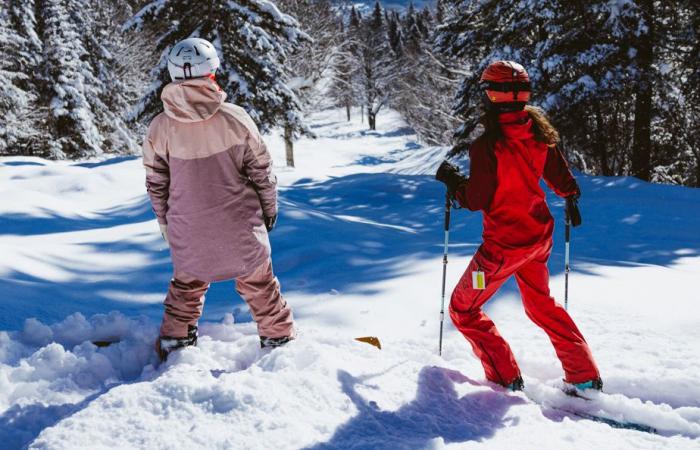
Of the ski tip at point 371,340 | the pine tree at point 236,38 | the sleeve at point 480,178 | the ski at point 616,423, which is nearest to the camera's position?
the ski at point 616,423

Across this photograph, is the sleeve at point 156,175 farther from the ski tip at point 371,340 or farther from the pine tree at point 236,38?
the pine tree at point 236,38

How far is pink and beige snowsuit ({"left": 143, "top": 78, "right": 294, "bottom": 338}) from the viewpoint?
2928mm

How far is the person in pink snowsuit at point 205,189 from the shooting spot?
114 inches

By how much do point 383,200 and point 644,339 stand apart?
9.06 metres

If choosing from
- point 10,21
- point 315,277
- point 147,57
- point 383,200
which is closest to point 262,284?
point 315,277

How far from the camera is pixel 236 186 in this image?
→ 3.07 meters

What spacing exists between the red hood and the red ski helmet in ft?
0.24

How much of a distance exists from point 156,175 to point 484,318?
2.10 m

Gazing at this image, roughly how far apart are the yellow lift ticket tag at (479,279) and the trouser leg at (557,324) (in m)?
0.27

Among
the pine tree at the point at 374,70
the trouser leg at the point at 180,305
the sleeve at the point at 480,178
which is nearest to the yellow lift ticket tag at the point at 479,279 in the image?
the sleeve at the point at 480,178

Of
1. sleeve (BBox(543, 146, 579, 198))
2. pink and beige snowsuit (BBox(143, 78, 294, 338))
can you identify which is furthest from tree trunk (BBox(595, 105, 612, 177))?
pink and beige snowsuit (BBox(143, 78, 294, 338))

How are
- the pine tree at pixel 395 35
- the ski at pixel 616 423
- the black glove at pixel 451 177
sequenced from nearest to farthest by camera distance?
the ski at pixel 616 423 < the black glove at pixel 451 177 < the pine tree at pixel 395 35

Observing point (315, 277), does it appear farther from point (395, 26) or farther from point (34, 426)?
point (395, 26)

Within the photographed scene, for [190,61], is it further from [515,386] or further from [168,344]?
[515,386]
